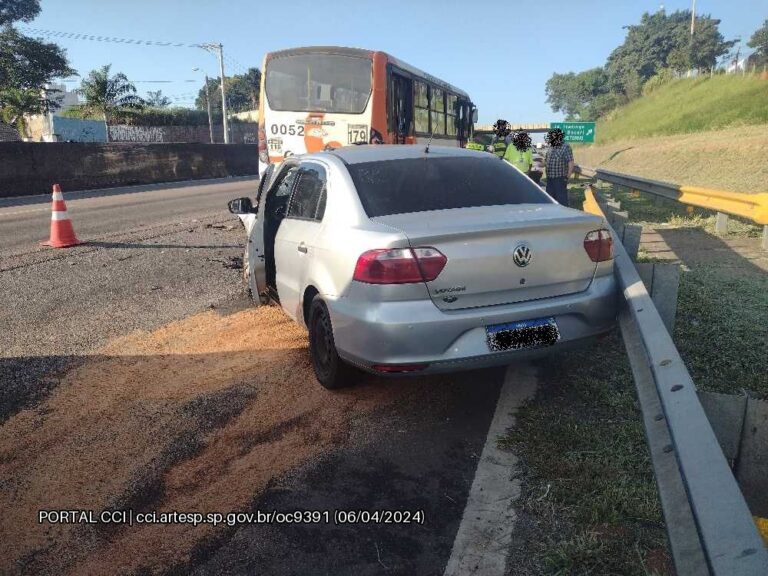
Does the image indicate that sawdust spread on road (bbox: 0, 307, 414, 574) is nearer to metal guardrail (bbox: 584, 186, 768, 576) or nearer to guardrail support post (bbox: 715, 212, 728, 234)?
metal guardrail (bbox: 584, 186, 768, 576)

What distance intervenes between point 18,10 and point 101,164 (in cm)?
4579

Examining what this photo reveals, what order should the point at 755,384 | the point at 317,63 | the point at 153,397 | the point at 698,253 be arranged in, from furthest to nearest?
the point at 317,63, the point at 698,253, the point at 153,397, the point at 755,384

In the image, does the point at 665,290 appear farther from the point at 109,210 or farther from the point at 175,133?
the point at 175,133

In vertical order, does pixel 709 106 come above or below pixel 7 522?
above

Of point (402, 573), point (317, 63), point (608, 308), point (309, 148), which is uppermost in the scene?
point (317, 63)

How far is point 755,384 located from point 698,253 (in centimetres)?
480

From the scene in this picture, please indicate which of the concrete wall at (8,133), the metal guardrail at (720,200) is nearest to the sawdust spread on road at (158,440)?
the metal guardrail at (720,200)

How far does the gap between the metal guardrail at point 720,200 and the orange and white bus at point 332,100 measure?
492cm

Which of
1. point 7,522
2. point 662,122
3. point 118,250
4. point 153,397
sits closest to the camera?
point 7,522

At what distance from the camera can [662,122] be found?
45438 millimetres

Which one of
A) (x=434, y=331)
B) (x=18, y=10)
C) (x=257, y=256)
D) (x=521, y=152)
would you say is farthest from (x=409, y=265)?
(x=18, y=10)

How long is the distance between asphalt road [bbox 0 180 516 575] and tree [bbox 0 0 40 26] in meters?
62.3

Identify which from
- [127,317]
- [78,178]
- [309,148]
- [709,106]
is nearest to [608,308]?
[127,317]

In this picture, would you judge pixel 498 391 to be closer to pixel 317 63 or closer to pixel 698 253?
pixel 698 253
